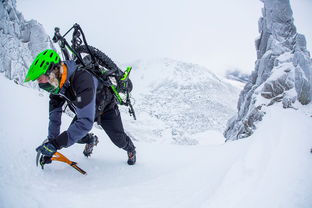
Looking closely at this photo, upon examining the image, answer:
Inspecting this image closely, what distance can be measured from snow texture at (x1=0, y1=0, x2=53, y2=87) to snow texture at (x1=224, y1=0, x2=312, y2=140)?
2291 cm

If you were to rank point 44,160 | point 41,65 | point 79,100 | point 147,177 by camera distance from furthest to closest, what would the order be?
point 147,177 < point 44,160 < point 79,100 < point 41,65

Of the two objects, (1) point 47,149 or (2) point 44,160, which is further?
(2) point 44,160

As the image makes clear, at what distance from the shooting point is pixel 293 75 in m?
15.2

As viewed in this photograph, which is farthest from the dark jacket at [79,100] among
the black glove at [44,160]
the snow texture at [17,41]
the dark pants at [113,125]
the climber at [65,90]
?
the snow texture at [17,41]

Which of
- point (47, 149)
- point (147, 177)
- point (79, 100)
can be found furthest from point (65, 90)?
point (147, 177)

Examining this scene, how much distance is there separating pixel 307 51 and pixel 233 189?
84.9ft

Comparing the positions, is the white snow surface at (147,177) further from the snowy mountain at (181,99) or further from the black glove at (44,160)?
the snowy mountain at (181,99)

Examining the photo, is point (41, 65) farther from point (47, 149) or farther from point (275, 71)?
point (275, 71)

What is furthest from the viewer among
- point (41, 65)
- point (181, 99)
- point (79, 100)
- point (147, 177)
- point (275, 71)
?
point (181, 99)

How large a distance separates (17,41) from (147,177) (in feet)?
87.4

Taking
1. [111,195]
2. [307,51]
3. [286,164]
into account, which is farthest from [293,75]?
[111,195]

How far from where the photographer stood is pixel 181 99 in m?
63.9

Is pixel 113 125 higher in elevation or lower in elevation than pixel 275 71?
higher

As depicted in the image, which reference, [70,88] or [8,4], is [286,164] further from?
[8,4]
